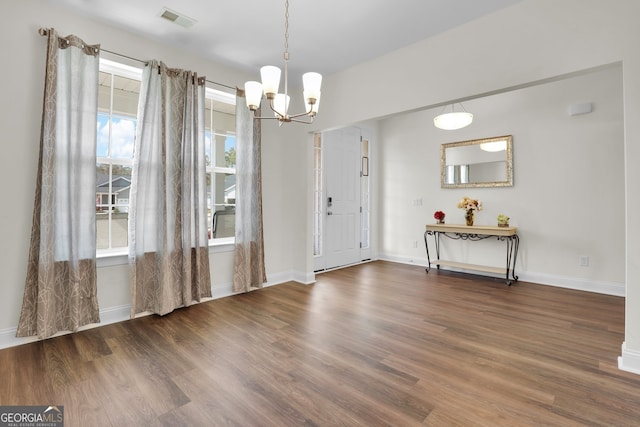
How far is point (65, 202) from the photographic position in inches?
Answer: 104

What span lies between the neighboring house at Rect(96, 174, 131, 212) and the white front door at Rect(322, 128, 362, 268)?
2.98m

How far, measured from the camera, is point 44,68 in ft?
8.55

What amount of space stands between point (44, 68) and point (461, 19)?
12.2ft

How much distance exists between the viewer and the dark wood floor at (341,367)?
1676mm

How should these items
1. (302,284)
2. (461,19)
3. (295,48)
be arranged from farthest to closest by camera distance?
1. (302,284)
2. (295,48)
3. (461,19)

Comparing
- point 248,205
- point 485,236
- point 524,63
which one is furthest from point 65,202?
point 485,236

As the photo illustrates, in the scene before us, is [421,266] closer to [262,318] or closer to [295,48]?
[262,318]

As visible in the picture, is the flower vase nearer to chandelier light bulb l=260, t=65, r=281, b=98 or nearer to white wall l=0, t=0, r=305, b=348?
chandelier light bulb l=260, t=65, r=281, b=98

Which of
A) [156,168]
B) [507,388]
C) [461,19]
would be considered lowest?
[507,388]

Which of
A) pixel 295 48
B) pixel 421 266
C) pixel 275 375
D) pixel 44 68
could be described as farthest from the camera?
pixel 421 266

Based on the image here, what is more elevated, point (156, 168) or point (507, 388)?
point (156, 168)

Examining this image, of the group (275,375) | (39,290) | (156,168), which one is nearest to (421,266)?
(275,375)

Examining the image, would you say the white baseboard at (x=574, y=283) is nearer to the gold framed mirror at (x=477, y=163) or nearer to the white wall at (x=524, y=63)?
the gold framed mirror at (x=477, y=163)

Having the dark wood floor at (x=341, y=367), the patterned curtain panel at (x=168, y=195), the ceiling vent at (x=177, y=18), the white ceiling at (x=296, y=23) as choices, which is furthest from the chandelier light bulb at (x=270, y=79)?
the dark wood floor at (x=341, y=367)
